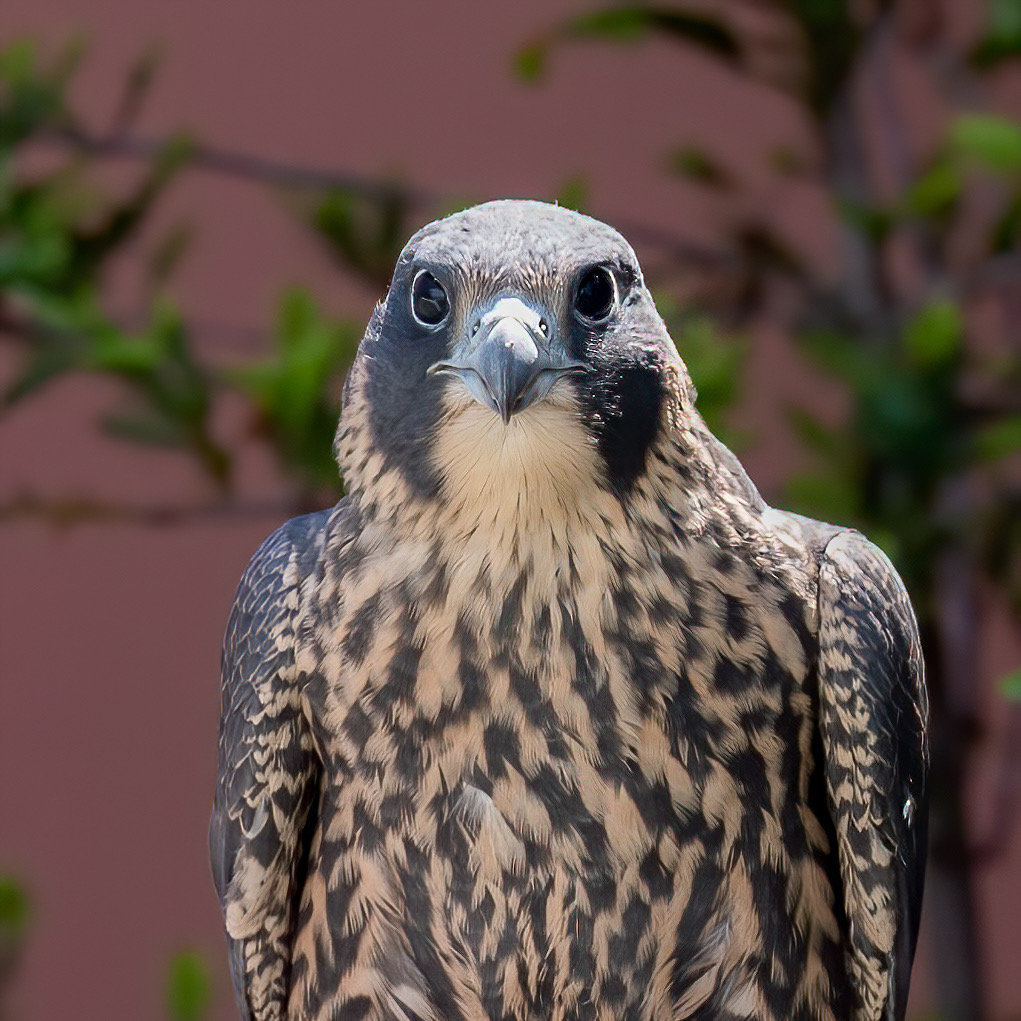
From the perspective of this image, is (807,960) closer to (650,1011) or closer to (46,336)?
(650,1011)

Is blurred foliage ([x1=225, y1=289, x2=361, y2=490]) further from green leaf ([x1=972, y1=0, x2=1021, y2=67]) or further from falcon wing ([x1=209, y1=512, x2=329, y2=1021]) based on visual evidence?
green leaf ([x1=972, y1=0, x2=1021, y2=67])

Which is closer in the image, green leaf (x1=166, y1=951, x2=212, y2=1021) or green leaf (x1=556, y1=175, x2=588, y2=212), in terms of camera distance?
green leaf (x1=556, y1=175, x2=588, y2=212)

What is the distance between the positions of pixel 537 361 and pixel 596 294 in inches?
5.7

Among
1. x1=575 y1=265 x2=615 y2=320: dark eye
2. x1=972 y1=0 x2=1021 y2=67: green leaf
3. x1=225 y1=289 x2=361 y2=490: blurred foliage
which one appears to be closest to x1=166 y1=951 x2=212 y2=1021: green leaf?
x1=225 y1=289 x2=361 y2=490: blurred foliage

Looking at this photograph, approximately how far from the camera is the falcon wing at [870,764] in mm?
1551

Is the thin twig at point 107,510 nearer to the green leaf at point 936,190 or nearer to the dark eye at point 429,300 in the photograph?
the dark eye at point 429,300

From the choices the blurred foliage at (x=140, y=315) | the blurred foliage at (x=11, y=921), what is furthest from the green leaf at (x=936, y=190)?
the blurred foliage at (x=11, y=921)

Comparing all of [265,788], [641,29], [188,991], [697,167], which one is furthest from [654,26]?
[188,991]

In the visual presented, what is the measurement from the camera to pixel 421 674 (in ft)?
4.87

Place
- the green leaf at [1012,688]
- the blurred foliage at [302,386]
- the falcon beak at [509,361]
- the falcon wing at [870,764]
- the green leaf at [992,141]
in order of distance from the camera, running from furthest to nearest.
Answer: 1. the green leaf at [992,141]
2. the blurred foliage at [302,386]
3. the green leaf at [1012,688]
4. the falcon wing at [870,764]
5. the falcon beak at [509,361]

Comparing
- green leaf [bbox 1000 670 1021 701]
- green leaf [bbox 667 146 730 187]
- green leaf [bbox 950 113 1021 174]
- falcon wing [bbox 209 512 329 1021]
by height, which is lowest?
falcon wing [bbox 209 512 329 1021]

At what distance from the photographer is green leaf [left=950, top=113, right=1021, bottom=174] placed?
8.43ft

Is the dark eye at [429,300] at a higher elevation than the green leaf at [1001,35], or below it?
below

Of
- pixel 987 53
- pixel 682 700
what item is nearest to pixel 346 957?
pixel 682 700
